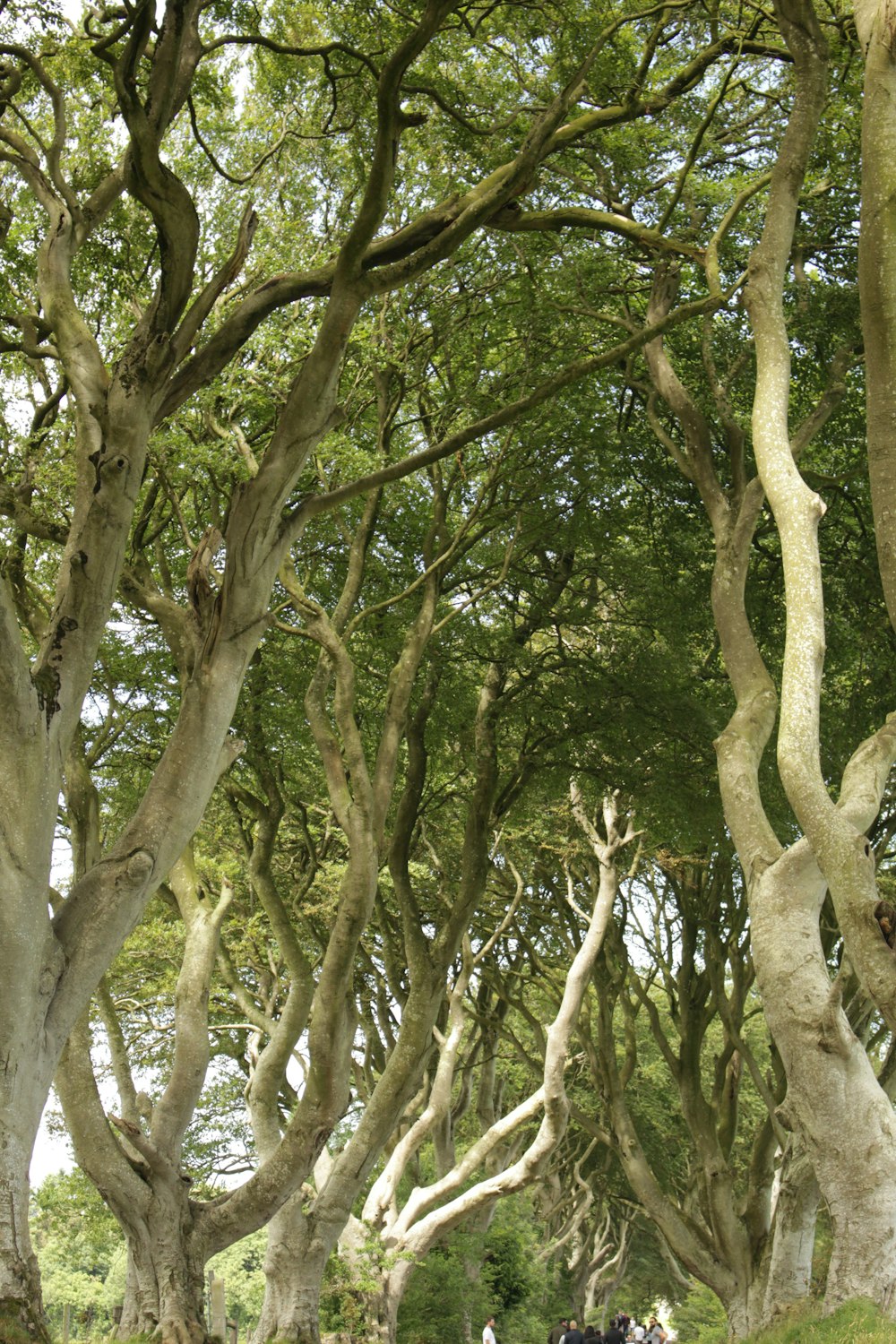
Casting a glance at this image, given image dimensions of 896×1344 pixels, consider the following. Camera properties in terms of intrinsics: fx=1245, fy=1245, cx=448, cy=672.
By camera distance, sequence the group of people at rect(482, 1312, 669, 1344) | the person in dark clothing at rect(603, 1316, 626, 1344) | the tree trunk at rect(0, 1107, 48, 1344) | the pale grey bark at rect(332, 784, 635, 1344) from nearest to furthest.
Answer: the tree trunk at rect(0, 1107, 48, 1344), the pale grey bark at rect(332, 784, 635, 1344), the group of people at rect(482, 1312, 669, 1344), the person in dark clothing at rect(603, 1316, 626, 1344)

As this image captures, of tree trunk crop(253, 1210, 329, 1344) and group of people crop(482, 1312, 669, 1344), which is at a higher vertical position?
tree trunk crop(253, 1210, 329, 1344)

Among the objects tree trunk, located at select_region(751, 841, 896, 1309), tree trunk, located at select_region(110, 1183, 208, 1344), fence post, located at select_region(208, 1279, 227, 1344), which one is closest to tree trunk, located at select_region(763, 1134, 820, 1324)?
tree trunk, located at select_region(110, 1183, 208, 1344)

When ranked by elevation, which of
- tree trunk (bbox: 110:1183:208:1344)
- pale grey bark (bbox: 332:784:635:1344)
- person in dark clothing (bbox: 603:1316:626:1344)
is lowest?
person in dark clothing (bbox: 603:1316:626:1344)

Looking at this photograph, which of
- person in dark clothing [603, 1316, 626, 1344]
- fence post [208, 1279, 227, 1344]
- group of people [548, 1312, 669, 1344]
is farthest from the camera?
person in dark clothing [603, 1316, 626, 1344]

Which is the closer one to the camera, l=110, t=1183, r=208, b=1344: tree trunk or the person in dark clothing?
l=110, t=1183, r=208, b=1344: tree trunk

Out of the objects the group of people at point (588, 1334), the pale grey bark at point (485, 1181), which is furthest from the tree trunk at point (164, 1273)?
the group of people at point (588, 1334)

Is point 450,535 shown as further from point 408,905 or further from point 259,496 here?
point 259,496

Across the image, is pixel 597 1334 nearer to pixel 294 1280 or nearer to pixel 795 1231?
pixel 795 1231

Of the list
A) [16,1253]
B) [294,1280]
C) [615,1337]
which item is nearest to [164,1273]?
[294,1280]

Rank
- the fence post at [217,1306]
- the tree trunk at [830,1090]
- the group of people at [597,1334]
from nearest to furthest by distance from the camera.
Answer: the tree trunk at [830,1090] → the fence post at [217,1306] → the group of people at [597,1334]

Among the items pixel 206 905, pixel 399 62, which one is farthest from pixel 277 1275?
pixel 399 62

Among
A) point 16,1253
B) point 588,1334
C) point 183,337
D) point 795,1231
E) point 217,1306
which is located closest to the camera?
point 16,1253

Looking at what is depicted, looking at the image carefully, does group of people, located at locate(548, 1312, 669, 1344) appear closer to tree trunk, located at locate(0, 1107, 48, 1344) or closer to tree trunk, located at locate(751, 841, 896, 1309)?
tree trunk, located at locate(751, 841, 896, 1309)

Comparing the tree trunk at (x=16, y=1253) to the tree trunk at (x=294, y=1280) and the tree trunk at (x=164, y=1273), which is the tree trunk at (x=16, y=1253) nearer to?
the tree trunk at (x=164, y=1273)
